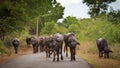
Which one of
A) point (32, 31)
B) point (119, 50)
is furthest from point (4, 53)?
point (32, 31)

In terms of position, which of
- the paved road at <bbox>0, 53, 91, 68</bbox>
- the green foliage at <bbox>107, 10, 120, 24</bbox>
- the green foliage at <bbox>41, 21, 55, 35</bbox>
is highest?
the green foliage at <bbox>41, 21, 55, 35</bbox>

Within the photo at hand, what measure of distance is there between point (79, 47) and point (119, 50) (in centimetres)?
1305

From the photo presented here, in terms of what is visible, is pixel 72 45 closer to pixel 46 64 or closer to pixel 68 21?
pixel 46 64

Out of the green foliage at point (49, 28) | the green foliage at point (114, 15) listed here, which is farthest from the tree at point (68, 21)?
the green foliage at point (114, 15)

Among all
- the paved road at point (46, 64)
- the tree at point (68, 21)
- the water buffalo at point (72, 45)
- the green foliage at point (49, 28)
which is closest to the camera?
the paved road at point (46, 64)

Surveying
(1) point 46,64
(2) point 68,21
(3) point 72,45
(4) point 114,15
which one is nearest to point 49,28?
(2) point 68,21

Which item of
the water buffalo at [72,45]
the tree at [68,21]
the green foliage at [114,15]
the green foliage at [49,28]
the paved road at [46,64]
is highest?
the tree at [68,21]

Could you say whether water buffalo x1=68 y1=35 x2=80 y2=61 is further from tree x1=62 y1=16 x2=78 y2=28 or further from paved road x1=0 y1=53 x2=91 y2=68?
tree x1=62 y1=16 x2=78 y2=28

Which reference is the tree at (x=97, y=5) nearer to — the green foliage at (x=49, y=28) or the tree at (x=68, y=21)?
the green foliage at (x=49, y=28)

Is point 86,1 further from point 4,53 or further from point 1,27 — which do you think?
point 4,53

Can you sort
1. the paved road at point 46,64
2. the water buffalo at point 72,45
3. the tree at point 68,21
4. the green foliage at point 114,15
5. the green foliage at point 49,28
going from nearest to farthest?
the paved road at point 46,64 < the green foliage at point 114,15 < the water buffalo at point 72,45 < the green foliage at point 49,28 < the tree at point 68,21

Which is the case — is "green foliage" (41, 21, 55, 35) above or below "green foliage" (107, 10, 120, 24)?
above

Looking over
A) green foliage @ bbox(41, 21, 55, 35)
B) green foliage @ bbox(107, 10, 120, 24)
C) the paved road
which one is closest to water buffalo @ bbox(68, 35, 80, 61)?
the paved road

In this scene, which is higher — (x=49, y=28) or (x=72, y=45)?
(x=49, y=28)
